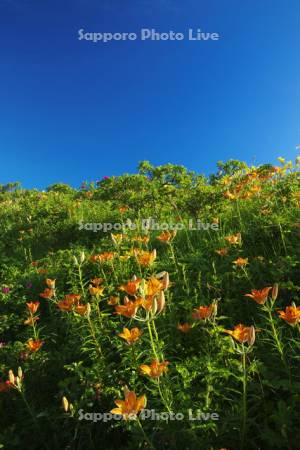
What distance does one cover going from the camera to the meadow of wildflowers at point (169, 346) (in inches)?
86.4

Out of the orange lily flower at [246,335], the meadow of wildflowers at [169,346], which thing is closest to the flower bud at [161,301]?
the meadow of wildflowers at [169,346]

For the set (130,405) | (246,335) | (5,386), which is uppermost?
(246,335)

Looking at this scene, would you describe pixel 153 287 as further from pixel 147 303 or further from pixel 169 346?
pixel 169 346

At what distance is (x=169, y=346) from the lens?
3.17m

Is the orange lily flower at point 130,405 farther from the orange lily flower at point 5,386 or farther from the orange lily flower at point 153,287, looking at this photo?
the orange lily flower at point 5,386

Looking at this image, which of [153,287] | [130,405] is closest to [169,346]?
[153,287]

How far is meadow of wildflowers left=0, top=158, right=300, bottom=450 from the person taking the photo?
2.20 m

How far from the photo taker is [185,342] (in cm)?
325

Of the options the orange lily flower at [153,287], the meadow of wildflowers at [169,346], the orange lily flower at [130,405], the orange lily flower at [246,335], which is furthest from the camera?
the meadow of wildflowers at [169,346]

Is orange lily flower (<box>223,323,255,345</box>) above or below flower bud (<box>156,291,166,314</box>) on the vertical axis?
below

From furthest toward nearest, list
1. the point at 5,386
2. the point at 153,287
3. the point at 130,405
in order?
the point at 5,386 < the point at 153,287 < the point at 130,405

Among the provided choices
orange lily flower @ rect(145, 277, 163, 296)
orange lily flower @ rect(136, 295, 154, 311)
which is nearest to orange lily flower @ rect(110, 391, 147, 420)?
orange lily flower @ rect(136, 295, 154, 311)

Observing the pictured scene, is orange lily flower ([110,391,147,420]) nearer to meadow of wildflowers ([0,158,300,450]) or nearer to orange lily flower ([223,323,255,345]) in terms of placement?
meadow of wildflowers ([0,158,300,450])

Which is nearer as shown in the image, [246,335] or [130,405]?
[130,405]
